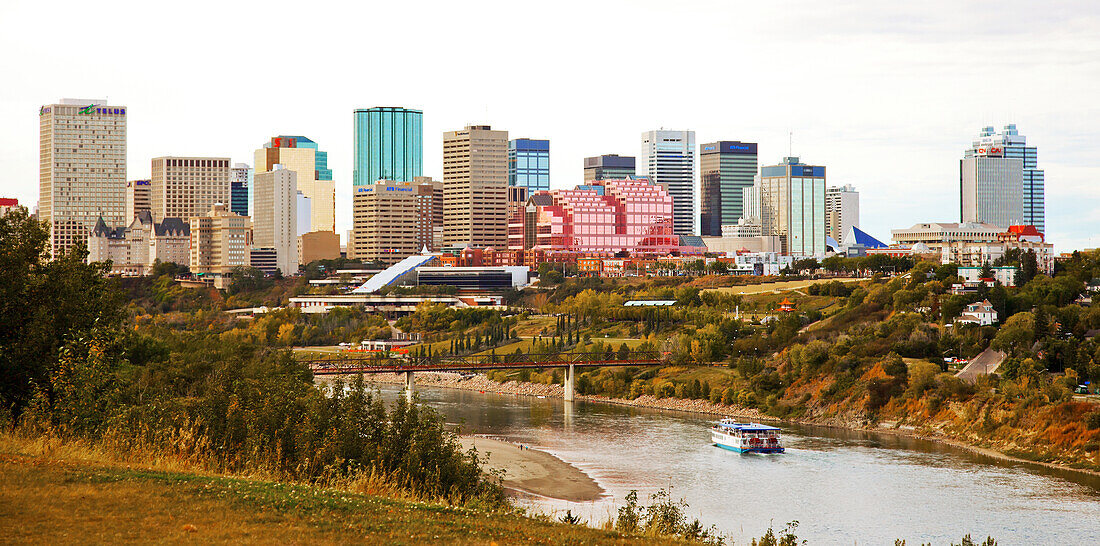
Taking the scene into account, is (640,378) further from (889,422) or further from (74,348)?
(74,348)

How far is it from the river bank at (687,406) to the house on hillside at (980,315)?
2236 cm

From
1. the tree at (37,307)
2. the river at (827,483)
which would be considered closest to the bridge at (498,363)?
the river at (827,483)

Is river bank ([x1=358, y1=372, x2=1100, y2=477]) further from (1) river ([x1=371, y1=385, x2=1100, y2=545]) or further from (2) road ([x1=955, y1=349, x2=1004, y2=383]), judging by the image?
(2) road ([x1=955, y1=349, x2=1004, y2=383])

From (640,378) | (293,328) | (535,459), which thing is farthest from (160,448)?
(293,328)

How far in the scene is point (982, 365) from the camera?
88.6 meters

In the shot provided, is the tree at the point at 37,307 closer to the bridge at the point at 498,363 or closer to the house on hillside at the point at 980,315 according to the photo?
the bridge at the point at 498,363

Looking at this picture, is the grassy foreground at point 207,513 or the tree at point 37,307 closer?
the grassy foreground at point 207,513

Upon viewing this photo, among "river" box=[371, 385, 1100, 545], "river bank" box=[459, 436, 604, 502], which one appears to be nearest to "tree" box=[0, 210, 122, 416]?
"river" box=[371, 385, 1100, 545]

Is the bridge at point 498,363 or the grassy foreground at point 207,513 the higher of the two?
the grassy foreground at point 207,513

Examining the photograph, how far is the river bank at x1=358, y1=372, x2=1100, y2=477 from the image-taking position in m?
69.9

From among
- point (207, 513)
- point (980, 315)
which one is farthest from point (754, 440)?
point (207, 513)

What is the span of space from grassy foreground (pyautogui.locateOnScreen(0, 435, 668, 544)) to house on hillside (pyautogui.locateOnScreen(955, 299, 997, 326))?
85.0 metres

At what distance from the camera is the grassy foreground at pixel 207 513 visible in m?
17.9

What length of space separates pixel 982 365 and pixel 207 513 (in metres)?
80.0
